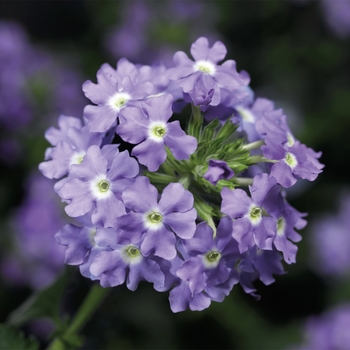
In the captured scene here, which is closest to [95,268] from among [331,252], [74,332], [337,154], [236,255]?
[236,255]

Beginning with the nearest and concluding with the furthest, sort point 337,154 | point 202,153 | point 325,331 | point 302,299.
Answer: point 202,153 < point 325,331 < point 302,299 < point 337,154

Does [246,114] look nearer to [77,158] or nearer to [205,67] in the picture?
[205,67]

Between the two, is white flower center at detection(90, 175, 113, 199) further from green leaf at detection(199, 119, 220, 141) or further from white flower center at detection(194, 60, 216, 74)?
white flower center at detection(194, 60, 216, 74)

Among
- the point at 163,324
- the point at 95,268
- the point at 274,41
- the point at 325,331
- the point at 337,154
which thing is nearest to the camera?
the point at 95,268

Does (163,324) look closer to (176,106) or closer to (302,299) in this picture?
(302,299)

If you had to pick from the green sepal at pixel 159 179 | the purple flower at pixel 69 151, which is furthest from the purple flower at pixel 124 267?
the purple flower at pixel 69 151

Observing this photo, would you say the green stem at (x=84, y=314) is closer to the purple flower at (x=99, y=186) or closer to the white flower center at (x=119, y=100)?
the purple flower at (x=99, y=186)

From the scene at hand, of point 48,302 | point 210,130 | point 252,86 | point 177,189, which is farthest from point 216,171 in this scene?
point 252,86
